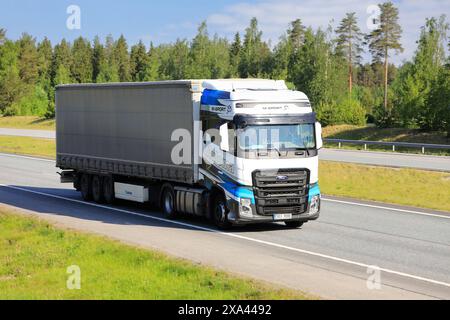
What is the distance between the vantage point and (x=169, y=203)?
814 inches

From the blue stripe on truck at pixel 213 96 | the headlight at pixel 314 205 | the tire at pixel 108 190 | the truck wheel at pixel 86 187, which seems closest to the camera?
the blue stripe on truck at pixel 213 96

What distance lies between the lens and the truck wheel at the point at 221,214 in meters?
18.3

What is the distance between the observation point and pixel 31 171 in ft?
121

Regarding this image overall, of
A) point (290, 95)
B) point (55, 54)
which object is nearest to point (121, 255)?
point (290, 95)

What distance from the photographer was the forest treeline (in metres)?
58.7

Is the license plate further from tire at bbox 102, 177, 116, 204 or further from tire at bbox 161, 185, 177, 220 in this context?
tire at bbox 102, 177, 116, 204

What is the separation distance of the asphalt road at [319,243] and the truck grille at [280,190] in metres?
0.66

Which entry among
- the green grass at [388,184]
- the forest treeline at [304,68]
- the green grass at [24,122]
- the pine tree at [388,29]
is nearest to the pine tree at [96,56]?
the forest treeline at [304,68]

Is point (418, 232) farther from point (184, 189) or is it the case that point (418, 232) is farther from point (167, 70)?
point (167, 70)

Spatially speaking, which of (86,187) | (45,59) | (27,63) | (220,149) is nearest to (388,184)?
(86,187)

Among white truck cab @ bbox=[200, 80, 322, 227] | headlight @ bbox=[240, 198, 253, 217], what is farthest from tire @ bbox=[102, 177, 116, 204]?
headlight @ bbox=[240, 198, 253, 217]

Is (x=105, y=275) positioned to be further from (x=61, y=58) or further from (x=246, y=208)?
(x=61, y=58)

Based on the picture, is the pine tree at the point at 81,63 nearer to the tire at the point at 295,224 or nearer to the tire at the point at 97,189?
the tire at the point at 97,189

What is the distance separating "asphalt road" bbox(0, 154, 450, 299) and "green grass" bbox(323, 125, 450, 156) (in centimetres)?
2752
